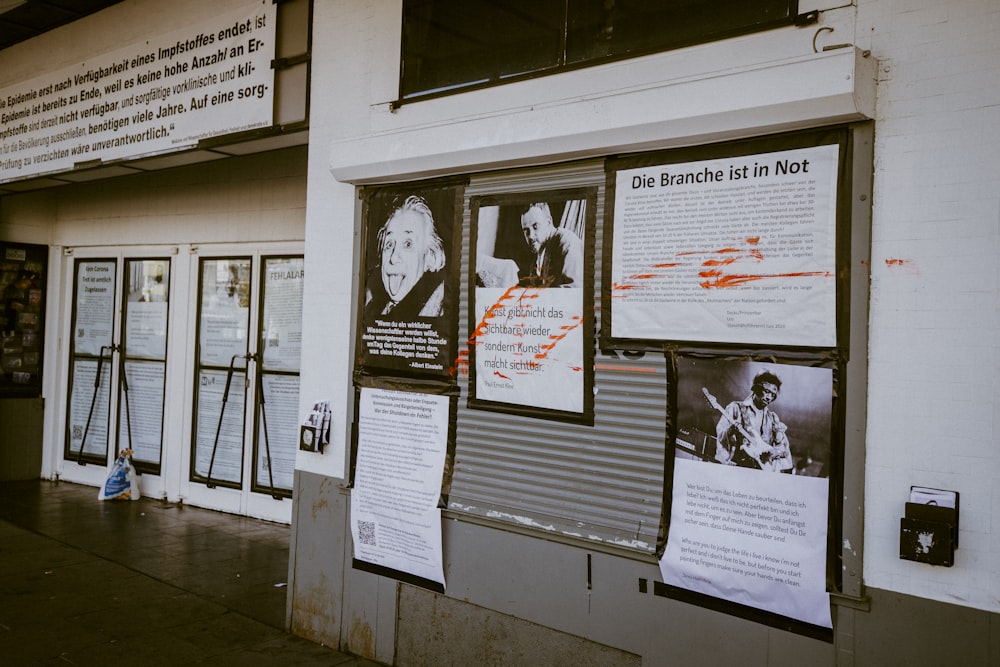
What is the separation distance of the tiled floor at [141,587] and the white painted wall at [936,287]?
10.7ft

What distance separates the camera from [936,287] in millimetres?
3049

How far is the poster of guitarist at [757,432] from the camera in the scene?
337 centimetres

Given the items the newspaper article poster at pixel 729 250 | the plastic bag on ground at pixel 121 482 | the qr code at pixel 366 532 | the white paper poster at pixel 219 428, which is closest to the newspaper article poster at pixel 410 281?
the qr code at pixel 366 532

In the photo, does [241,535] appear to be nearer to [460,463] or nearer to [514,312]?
[460,463]

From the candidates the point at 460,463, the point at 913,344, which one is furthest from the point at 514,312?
the point at 913,344

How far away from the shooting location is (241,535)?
300 inches

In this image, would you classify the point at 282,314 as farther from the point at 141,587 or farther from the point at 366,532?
the point at 366,532

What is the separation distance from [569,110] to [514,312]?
1.07 m

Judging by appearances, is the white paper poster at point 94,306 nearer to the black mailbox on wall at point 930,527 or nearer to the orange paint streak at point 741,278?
the orange paint streak at point 741,278

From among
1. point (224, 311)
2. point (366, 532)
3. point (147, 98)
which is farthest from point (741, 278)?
point (224, 311)

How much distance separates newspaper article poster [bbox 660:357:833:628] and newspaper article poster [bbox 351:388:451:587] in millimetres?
1464

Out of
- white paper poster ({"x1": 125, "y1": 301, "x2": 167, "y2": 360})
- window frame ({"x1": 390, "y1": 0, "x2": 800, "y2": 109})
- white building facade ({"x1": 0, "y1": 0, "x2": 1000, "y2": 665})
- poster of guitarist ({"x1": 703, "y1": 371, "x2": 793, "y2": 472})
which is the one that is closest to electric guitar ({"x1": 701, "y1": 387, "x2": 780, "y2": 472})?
poster of guitarist ({"x1": 703, "y1": 371, "x2": 793, "y2": 472})

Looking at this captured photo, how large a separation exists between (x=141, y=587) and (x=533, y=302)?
4.02 metres

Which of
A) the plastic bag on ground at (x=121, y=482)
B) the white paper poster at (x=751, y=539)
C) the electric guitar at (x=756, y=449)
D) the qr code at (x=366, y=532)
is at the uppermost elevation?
the electric guitar at (x=756, y=449)
